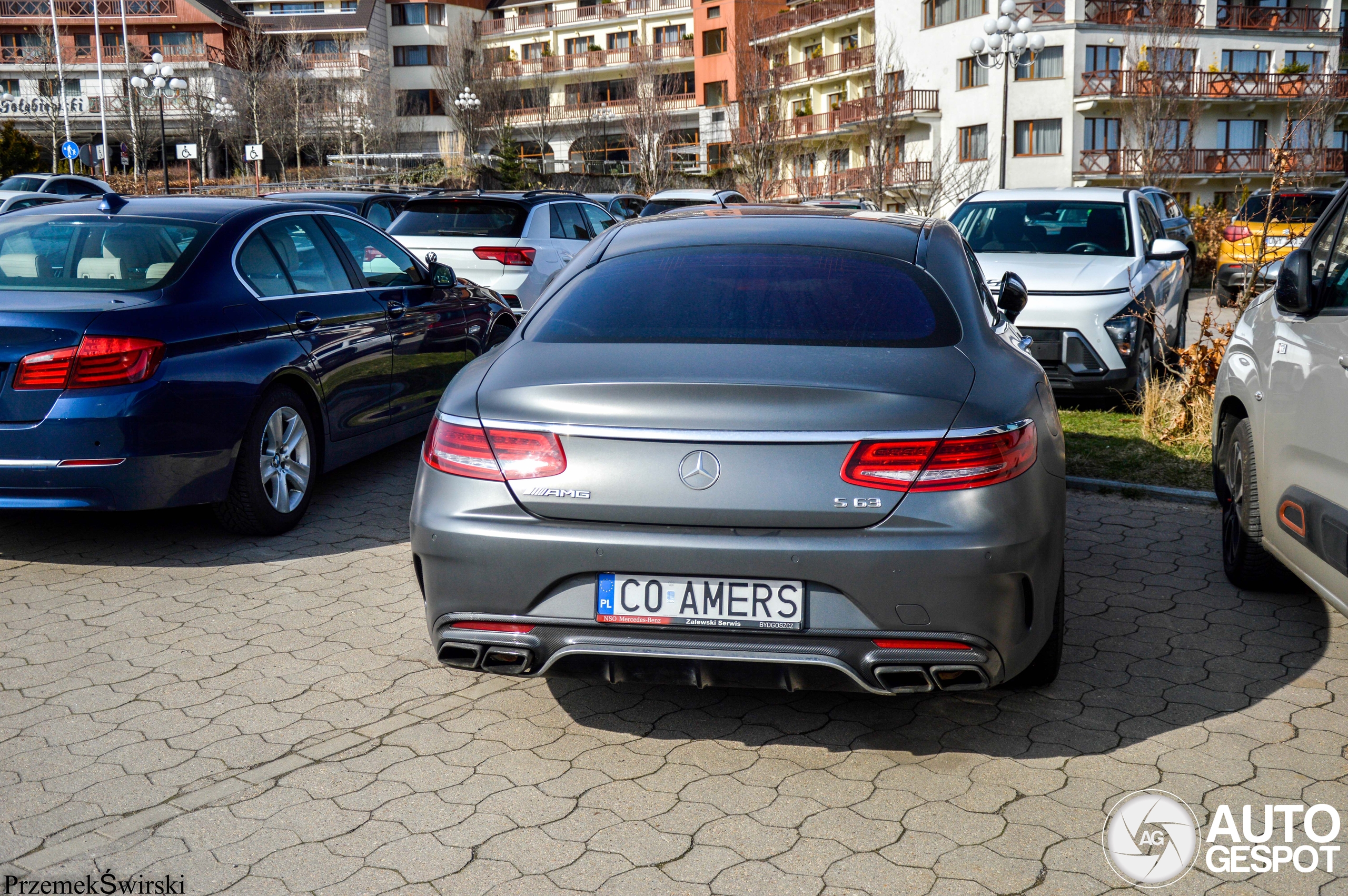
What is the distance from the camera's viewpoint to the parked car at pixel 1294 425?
3.81m

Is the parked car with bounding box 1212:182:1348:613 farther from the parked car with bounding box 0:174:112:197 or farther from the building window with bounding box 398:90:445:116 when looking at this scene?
the building window with bounding box 398:90:445:116

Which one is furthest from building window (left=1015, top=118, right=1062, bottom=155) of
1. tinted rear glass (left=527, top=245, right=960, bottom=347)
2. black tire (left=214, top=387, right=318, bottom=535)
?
tinted rear glass (left=527, top=245, right=960, bottom=347)

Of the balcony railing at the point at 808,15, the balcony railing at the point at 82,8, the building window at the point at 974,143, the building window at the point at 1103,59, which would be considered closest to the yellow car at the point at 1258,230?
the building window at the point at 974,143

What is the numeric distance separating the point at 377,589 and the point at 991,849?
310 centimetres

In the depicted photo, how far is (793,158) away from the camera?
58500 mm

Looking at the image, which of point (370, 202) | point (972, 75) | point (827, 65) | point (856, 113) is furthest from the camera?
point (827, 65)

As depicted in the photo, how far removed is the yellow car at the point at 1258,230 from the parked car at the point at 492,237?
20.4 feet

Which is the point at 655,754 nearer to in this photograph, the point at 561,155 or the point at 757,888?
the point at 757,888

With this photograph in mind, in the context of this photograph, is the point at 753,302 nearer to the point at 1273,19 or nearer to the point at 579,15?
the point at 1273,19

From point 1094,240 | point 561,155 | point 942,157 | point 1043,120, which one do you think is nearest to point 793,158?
point 942,157

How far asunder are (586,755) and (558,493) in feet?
3.03

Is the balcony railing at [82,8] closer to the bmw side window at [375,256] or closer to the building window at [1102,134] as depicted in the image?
the building window at [1102,134]

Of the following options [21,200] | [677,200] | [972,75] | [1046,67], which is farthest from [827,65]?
[21,200]

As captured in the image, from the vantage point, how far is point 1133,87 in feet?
157
